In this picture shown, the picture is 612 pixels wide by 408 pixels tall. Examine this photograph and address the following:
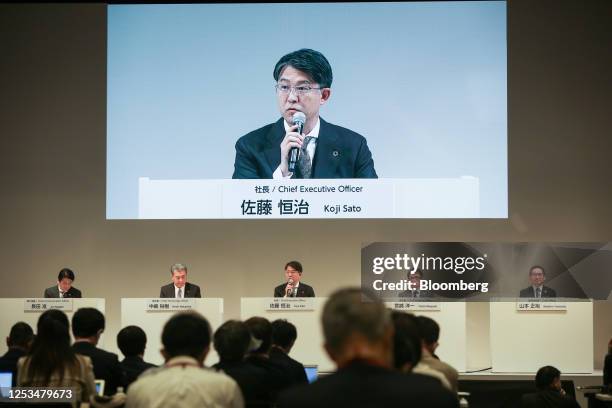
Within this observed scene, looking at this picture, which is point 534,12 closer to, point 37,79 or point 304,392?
point 37,79

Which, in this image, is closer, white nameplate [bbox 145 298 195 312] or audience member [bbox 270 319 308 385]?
audience member [bbox 270 319 308 385]

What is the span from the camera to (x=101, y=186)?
30.6ft

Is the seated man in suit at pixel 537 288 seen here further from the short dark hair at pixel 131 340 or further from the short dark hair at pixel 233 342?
the short dark hair at pixel 233 342

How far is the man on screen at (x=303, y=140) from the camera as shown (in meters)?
8.55

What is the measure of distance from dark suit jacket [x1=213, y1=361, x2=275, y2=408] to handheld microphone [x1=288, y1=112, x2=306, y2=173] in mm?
5293

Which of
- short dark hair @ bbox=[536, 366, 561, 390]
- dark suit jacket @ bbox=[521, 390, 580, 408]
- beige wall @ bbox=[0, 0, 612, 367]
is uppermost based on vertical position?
beige wall @ bbox=[0, 0, 612, 367]

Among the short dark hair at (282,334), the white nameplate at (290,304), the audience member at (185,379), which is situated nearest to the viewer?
the audience member at (185,379)

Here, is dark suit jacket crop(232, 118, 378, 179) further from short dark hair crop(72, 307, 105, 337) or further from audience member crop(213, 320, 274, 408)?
audience member crop(213, 320, 274, 408)

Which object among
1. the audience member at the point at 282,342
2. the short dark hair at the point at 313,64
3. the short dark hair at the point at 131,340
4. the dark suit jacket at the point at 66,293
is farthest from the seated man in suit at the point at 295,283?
the short dark hair at the point at 131,340

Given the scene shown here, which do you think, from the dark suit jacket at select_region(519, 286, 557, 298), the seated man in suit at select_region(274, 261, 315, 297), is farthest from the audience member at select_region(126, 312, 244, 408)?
the dark suit jacket at select_region(519, 286, 557, 298)

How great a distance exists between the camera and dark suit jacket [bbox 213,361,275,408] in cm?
321

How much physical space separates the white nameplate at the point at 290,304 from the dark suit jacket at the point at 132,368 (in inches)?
119

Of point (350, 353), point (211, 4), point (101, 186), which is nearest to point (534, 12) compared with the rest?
point (211, 4)

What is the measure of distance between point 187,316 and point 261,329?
952mm
